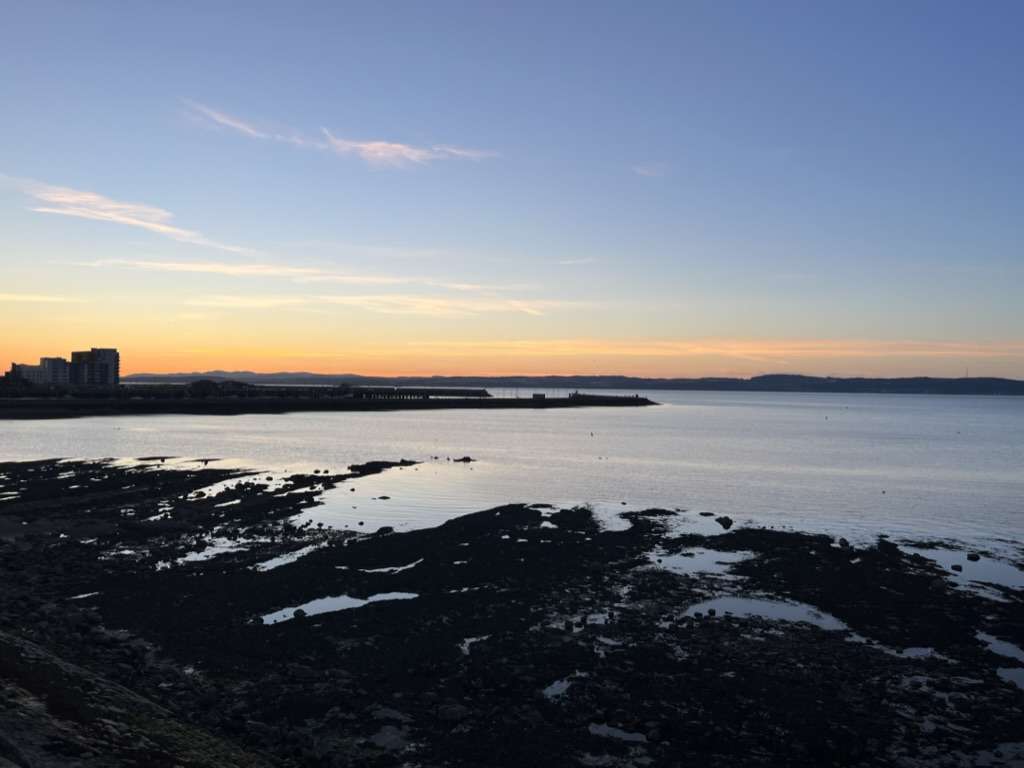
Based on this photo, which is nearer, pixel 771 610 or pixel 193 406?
pixel 771 610

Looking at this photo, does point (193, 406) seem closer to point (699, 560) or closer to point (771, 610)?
point (699, 560)

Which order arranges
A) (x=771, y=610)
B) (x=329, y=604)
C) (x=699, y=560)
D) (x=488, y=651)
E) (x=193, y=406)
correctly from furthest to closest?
(x=193, y=406), (x=699, y=560), (x=771, y=610), (x=329, y=604), (x=488, y=651)

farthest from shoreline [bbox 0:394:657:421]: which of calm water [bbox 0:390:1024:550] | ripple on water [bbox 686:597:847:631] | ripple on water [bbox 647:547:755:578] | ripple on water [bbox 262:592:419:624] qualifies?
ripple on water [bbox 686:597:847:631]

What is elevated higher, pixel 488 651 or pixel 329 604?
pixel 488 651

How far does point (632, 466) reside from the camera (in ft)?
207

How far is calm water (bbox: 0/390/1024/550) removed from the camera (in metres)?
40.0

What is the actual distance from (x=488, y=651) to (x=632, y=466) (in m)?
46.7

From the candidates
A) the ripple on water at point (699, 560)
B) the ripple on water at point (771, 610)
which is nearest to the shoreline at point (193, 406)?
the ripple on water at point (699, 560)

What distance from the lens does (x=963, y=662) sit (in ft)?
57.1

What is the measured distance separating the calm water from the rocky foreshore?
8943 millimetres

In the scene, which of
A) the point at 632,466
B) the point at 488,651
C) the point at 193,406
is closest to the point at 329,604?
the point at 488,651

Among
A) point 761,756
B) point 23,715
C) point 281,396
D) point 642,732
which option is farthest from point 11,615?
point 281,396

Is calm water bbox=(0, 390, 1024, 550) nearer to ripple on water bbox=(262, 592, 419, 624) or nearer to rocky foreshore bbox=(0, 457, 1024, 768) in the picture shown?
rocky foreshore bbox=(0, 457, 1024, 768)

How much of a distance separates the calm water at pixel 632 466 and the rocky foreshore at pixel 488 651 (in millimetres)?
8943
